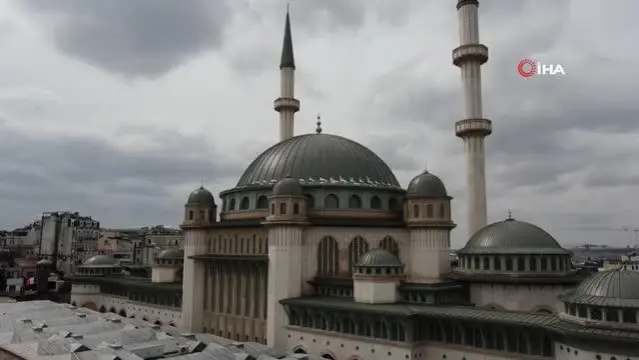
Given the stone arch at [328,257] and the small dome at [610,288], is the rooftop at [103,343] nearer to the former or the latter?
the stone arch at [328,257]

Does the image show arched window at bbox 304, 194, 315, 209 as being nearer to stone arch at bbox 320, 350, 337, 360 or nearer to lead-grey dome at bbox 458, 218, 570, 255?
stone arch at bbox 320, 350, 337, 360

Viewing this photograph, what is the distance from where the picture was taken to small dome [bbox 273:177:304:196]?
35531mm

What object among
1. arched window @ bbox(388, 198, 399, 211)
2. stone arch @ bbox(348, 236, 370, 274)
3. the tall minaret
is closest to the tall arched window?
arched window @ bbox(388, 198, 399, 211)

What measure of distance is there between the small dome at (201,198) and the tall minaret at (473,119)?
21.7 meters

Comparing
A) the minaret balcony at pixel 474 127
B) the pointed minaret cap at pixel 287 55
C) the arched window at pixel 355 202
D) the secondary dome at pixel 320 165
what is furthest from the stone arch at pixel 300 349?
the pointed minaret cap at pixel 287 55

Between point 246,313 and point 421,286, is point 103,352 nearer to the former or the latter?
point 246,313

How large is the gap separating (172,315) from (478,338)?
29.0 metres

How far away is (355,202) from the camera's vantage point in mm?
39406

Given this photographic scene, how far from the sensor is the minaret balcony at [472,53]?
133 feet

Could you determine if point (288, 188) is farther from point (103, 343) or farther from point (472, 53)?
point (472, 53)

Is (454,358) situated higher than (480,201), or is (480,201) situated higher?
(480,201)

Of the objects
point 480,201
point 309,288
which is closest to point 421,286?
point 309,288

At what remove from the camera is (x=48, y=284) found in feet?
238

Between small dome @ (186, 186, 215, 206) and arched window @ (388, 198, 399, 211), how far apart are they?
15575mm
